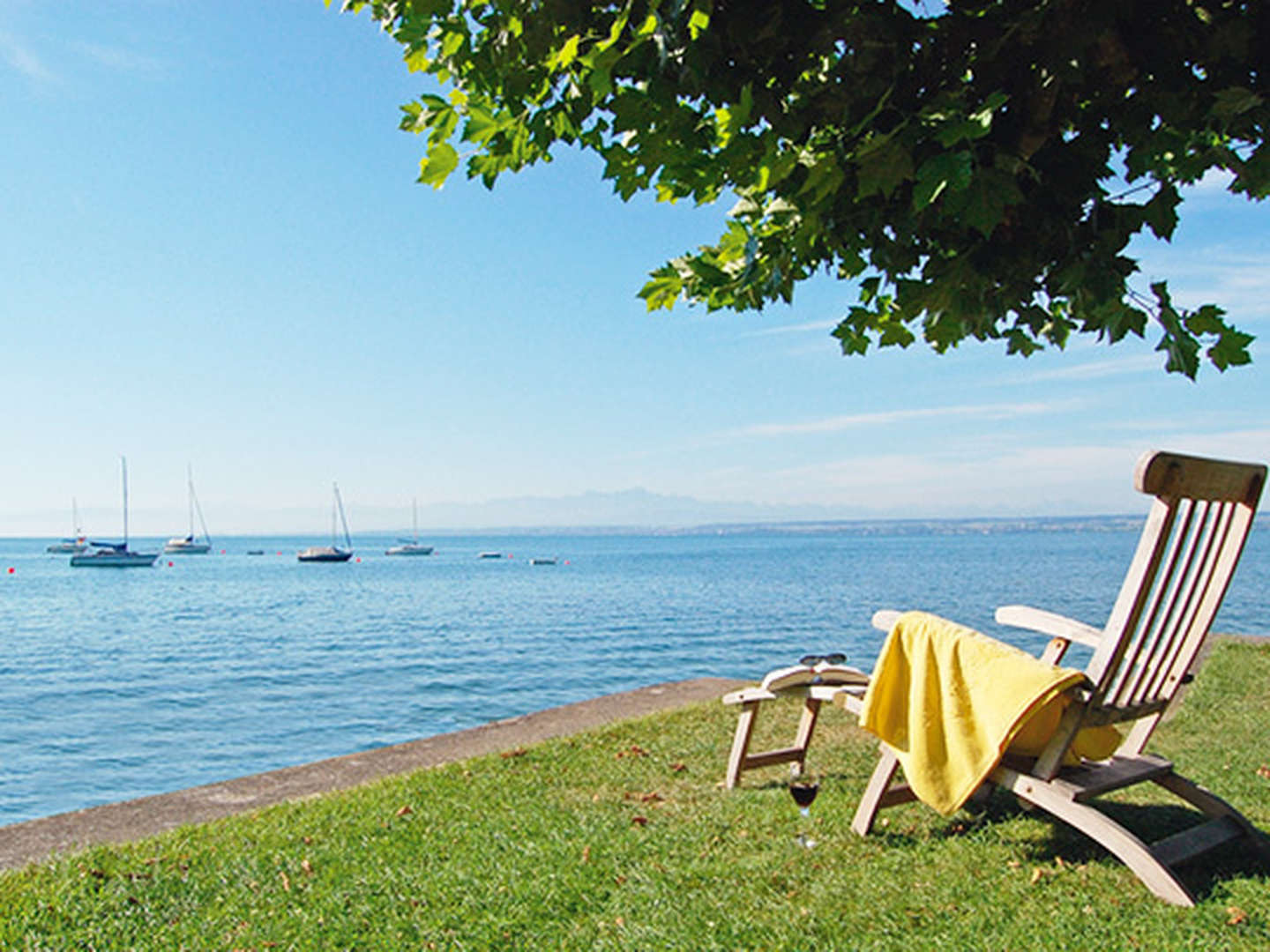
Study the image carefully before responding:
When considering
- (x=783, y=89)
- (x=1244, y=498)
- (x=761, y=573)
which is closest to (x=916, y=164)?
(x=783, y=89)

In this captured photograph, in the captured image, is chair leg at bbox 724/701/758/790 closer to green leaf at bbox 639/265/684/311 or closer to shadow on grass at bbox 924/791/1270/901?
shadow on grass at bbox 924/791/1270/901

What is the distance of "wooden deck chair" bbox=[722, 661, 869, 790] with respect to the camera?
4957mm

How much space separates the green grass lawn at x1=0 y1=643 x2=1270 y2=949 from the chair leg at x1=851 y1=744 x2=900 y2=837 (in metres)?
0.06

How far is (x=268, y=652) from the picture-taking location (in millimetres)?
29141

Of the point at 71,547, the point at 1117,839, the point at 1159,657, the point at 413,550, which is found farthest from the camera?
the point at 413,550

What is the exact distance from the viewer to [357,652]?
28109mm

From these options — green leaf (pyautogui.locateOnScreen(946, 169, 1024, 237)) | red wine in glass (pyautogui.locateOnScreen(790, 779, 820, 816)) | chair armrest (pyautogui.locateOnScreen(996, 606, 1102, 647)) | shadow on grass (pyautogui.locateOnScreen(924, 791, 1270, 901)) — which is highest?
green leaf (pyautogui.locateOnScreen(946, 169, 1024, 237))

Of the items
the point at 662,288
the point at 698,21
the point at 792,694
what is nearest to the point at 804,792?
the point at 792,694

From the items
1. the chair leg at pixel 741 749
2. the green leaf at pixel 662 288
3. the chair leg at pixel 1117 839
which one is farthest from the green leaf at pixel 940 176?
the chair leg at pixel 741 749

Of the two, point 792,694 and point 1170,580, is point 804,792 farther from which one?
point 1170,580

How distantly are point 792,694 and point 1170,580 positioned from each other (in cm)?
206

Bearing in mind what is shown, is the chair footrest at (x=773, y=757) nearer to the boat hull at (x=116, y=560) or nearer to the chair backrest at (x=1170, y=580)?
the chair backrest at (x=1170, y=580)

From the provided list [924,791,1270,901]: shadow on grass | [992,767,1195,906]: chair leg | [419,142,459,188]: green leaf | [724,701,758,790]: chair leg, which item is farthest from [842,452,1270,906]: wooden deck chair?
[419,142,459,188]: green leaf

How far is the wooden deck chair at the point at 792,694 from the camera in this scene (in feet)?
16.3
